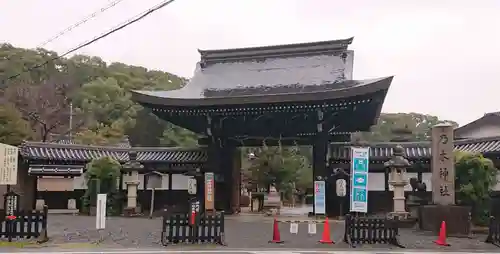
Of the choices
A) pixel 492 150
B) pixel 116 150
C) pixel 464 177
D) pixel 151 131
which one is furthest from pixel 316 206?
pixel 151 131

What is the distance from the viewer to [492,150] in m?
21.0

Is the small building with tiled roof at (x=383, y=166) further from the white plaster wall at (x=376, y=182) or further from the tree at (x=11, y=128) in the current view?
the tree at (x=11, y=128)

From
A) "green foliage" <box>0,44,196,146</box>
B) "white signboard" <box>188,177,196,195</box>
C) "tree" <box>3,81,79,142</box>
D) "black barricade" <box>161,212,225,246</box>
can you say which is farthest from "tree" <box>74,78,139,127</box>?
"black barricade" <box>161,212,225,246</box>

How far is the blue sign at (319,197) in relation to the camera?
2052 centimetres

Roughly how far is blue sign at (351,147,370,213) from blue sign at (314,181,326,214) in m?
4.88

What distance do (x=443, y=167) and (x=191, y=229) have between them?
8877 mm

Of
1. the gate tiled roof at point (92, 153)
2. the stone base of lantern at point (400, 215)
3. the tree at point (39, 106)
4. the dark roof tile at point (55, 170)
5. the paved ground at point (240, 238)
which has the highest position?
the tree at point (39, 106)

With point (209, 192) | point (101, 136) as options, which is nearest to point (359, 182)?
point (209, 192)

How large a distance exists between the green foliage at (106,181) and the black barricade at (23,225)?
426 inches

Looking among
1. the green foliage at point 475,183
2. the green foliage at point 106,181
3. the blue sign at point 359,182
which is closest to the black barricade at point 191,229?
the blue sign at point 359,182

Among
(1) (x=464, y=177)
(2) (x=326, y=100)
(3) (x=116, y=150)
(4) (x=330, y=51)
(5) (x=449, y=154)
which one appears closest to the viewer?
(5) (x=449, y=154)

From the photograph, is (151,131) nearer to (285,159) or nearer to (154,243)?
(285,159)

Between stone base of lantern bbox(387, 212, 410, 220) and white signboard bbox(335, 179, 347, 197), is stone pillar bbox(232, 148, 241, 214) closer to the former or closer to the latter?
white signboard bbox(335, 179, 347, 197)

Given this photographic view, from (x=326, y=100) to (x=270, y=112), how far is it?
2904 millimetres
